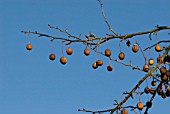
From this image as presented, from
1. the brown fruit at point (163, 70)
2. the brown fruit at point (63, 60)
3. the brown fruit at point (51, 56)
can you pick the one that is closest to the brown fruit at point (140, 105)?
the brown fruit at point (163, 70)

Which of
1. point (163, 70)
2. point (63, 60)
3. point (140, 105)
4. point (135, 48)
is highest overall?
point (63, 60)

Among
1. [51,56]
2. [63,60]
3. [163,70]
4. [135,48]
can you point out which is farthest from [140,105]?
[51,56]

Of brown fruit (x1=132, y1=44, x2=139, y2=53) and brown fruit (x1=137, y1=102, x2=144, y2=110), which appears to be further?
brown fruit (x1=132, y1=44, x2=139, y2=53)

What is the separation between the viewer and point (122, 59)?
18.1 feet

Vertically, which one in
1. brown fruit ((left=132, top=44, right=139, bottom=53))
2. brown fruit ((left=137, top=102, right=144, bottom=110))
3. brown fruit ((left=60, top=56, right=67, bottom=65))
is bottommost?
brown fruit ((left=137, top=102, right=144, bottom=110))

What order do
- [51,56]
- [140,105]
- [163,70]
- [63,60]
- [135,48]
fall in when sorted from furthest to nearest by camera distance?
1. [51,56]
2. [63,60]
3. [135,48]
4. [140,105]
5. [163,70]

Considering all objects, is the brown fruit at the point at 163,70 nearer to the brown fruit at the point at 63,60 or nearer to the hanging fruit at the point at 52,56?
the brown fruit at the point at 63,60

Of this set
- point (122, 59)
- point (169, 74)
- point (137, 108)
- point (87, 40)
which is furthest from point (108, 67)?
point (169, 74)

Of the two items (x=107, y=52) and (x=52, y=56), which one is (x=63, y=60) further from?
(x=107, y=52)

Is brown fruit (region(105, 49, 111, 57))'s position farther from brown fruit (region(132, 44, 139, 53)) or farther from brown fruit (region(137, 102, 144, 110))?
brown fruit (region(137, 102, 144, 110))

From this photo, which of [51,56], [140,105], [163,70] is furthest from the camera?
[51,56]

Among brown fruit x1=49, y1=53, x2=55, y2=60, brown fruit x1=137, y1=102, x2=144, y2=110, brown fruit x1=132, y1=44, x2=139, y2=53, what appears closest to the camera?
brown fruit x1=137, y1=102, x2=144, y2=110

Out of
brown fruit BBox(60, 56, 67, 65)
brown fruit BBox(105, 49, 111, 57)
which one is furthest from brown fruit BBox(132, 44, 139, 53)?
brown fruit BBox(60, 56, 67, 65)

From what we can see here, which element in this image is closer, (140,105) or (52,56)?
(140,105)
